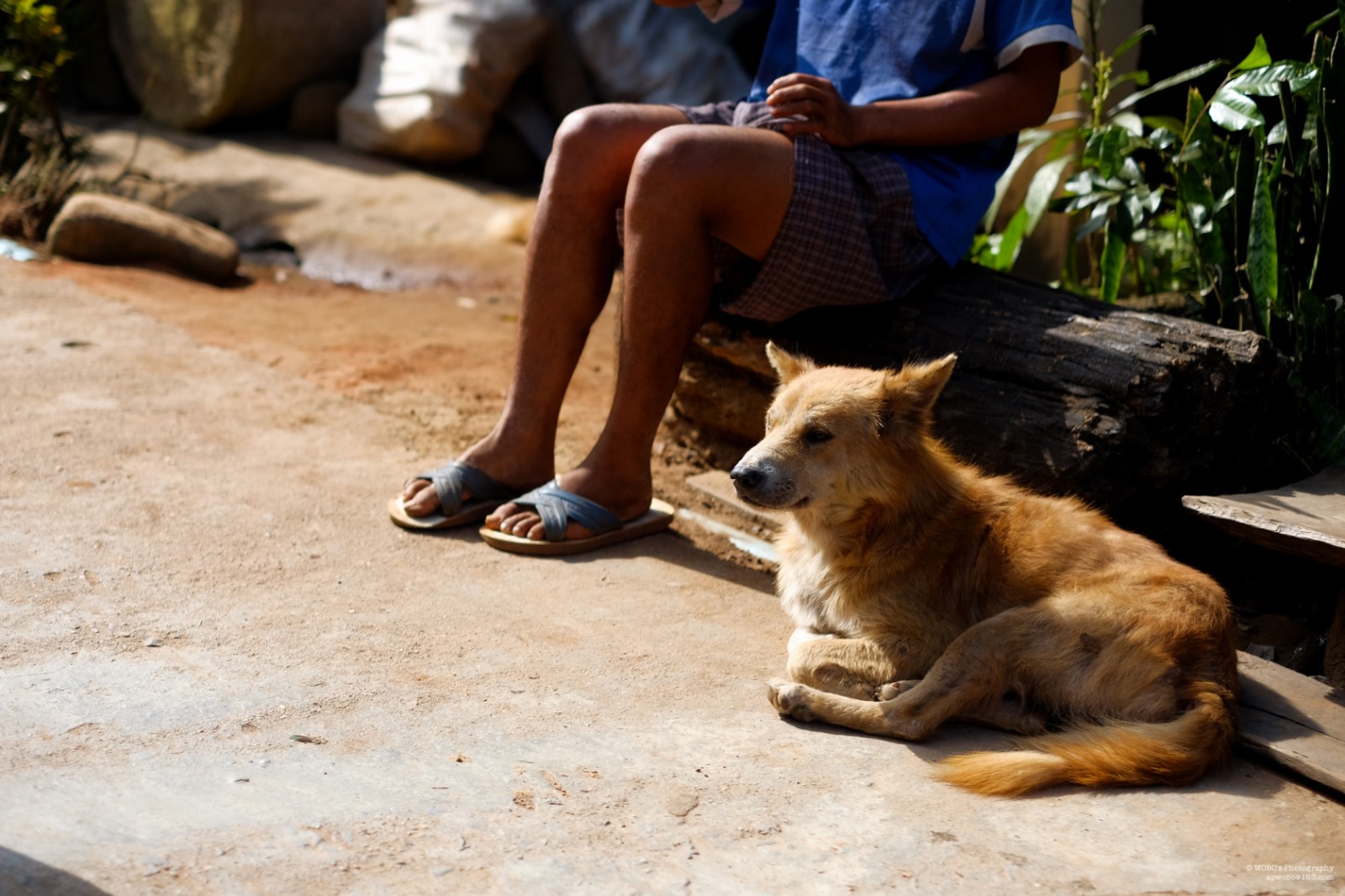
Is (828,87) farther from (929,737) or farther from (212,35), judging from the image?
(212,35)

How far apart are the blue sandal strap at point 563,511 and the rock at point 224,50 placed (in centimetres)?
685

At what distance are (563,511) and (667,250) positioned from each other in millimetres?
851

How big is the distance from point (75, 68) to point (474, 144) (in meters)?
Result: 3.41

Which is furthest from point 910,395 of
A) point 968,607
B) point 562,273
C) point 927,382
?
point 562,273

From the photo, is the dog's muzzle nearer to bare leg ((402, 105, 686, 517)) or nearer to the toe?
bare leg ((402, 105, 686, 517))

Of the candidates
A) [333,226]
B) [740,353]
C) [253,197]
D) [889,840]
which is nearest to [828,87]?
[740,353]

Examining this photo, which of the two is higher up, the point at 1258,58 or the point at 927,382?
the point at 1258,58

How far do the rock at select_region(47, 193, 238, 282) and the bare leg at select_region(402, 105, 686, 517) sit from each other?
3.60 m

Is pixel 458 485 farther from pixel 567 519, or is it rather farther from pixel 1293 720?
pixel 1293 720

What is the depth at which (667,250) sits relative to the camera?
143 inches

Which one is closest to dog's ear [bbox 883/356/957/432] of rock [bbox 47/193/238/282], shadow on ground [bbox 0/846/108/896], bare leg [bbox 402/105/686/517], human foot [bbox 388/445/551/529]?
bare leg [bbox 402/105/686/517]

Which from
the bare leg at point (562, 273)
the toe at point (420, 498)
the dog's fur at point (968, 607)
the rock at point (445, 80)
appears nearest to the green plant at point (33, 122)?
the rock at point (445, 80)

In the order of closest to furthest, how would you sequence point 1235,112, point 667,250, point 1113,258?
1. point 667,250
2. point 1235,112
3. point 1113,258

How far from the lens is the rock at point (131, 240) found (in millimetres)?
6527
